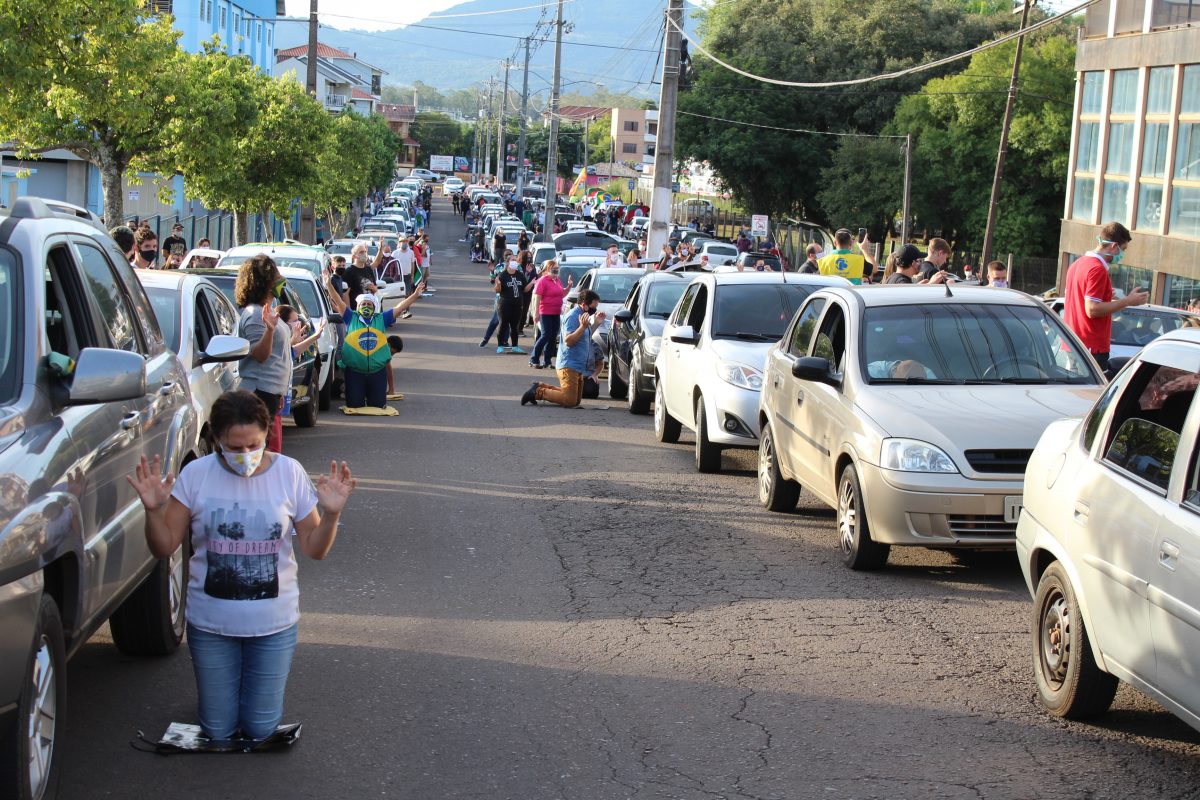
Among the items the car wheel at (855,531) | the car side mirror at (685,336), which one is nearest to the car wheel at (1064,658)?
the car wheel at (855,531)

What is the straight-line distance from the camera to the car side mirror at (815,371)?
9508 millimetres

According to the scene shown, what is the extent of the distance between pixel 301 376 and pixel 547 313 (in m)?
8.24

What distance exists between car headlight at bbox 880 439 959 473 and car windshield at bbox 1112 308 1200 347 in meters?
11.5

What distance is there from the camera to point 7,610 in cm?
400

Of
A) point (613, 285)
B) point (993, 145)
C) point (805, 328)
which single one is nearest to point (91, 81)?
point (613, 285)

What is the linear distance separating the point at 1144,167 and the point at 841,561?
34164 millimetres

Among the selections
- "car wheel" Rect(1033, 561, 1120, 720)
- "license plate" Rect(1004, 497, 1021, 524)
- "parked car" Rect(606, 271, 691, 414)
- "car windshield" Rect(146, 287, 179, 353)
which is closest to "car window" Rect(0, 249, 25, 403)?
"car wheel" Rect(1033, 561, 1120, 720)

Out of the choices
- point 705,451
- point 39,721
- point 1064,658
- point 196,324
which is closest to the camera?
point 39,721

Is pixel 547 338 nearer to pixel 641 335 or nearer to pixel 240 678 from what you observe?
pixel 641 335

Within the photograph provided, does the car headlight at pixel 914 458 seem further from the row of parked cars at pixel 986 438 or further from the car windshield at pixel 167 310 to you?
the car windshield at pixel 167 310

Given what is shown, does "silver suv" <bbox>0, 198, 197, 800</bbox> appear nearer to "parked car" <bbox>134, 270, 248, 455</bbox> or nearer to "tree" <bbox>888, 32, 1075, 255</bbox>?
"parked car" <bbox>134, 270, 248, 455</bbox>

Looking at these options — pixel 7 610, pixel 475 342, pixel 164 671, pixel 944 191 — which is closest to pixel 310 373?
pixel 164 671

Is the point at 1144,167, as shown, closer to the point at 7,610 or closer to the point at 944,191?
the point at 944,191

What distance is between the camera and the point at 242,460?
16.9 ft
